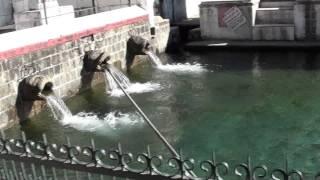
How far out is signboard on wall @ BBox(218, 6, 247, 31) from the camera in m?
18.0

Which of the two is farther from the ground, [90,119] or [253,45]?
[253,45]

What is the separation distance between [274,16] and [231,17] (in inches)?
59.8

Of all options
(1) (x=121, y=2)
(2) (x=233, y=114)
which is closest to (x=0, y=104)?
(2) (x=233, y=114)

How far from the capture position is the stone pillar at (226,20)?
17.9 m

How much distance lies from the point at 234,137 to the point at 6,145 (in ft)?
17.2

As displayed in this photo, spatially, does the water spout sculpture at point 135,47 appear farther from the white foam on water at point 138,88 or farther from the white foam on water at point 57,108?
the white foam on water at point 57,108

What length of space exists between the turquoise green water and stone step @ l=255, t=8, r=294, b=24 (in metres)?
2.58

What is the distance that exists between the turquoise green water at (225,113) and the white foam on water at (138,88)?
213 millimetres

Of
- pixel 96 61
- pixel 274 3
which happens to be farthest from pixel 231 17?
pixel 96 61

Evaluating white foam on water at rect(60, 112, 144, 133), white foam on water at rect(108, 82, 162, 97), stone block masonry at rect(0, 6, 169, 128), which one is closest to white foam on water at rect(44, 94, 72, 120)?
white foam on water at rect(60, 112, 144, 133)

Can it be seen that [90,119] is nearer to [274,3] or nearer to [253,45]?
[253,45]

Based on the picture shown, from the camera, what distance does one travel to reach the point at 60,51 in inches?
502

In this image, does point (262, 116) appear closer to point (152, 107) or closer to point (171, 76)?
point (152, 107)

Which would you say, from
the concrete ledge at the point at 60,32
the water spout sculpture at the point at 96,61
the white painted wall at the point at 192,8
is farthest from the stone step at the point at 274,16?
the water spout sculpture at the point at 96,61
